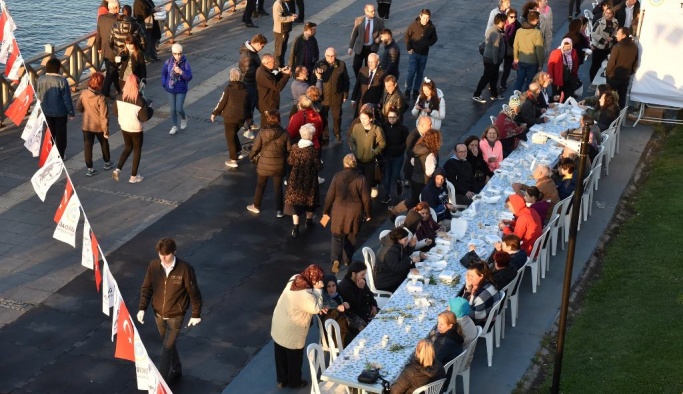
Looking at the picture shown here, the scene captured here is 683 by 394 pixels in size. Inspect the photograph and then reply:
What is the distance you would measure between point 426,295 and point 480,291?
1.96 ft

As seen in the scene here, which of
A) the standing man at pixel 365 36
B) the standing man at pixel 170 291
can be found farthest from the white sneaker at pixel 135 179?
the standing man at pixel 170 291

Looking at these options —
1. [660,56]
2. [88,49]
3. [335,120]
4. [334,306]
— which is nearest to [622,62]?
[660,56]

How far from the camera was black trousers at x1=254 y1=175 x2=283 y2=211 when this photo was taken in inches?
632

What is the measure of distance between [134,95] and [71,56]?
177 inches

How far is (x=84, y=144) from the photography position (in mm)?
17484

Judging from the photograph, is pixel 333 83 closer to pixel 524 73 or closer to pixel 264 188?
pixel 264 188

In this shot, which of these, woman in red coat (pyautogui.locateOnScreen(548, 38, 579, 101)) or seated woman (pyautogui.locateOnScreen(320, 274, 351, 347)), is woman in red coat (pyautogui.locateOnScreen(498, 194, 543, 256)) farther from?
woman in red coat (pyautogui.locateOnScreen(548, 38, 579, 101))

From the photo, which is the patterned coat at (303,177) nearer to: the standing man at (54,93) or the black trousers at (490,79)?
the standing man at (54,93)

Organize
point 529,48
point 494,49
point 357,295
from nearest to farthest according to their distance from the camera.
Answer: point 357,295, point 529,48, point 494,49

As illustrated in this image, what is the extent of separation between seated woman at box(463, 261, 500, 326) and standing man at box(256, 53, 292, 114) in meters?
6.46

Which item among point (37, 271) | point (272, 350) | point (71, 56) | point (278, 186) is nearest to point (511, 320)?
point (272, 350)

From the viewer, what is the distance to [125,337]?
10727mm

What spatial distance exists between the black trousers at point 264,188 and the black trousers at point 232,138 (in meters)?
1.56

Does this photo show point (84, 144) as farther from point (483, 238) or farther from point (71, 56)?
point (483, 238)
